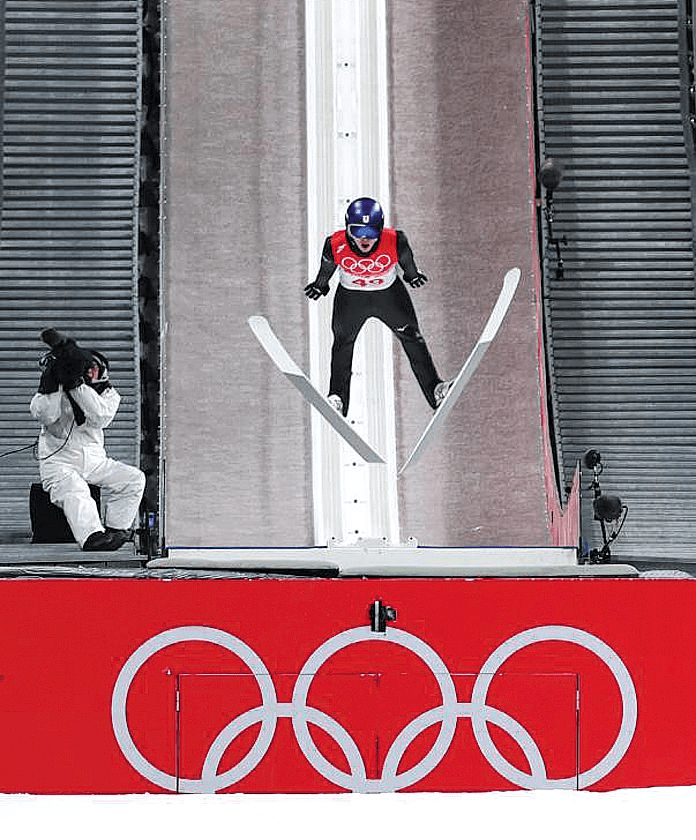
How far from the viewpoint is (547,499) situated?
24.0ft

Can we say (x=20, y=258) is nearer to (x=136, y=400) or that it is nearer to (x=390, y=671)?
(x=136, y=400)

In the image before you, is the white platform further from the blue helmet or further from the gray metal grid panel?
the gray metal grid panel

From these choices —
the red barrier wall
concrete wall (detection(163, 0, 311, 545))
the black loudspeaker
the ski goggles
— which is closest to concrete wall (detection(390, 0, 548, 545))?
concrete wall (detection(163, 0, 311, 545))

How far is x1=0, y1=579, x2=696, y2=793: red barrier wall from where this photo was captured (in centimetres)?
377

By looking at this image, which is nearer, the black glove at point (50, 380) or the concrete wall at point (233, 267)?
the black glove at point (50, 380)

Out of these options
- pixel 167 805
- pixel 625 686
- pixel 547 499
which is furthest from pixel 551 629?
pixel 547 499

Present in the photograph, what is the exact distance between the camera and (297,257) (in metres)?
7.74

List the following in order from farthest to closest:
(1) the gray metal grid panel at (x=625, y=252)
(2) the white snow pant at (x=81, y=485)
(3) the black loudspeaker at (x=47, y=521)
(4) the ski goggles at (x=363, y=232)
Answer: (1) the gray metal grid panel at (x=625, y=252)
(3) the black loudspeaker at (x=47, y=521)
(4) the ski goggles at (x=363, y=232)
(2) the white snow pant at (x=81, y=485)

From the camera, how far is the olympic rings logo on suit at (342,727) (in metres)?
3.77

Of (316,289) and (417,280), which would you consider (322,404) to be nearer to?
(316,289)

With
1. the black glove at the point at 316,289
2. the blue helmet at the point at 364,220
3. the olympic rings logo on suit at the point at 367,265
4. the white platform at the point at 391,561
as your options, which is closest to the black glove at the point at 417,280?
the olympic rings logo on suit at the point at 367,265

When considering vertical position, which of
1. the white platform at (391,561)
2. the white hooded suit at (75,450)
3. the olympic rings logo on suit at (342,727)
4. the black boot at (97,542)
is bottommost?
the olympic rings logo on suit at (342,727)

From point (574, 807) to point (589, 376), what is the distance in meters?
4.32

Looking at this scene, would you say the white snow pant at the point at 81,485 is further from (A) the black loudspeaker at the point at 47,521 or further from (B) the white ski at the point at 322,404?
(B) the white ski at the point at 322,404
